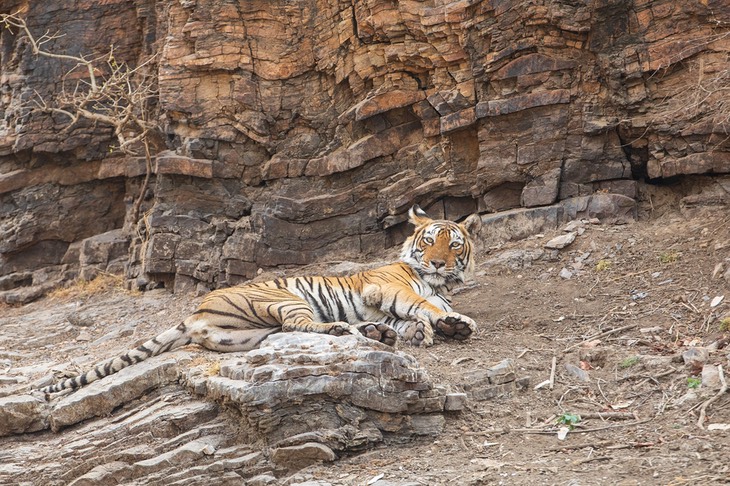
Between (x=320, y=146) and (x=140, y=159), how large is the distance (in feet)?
11.9

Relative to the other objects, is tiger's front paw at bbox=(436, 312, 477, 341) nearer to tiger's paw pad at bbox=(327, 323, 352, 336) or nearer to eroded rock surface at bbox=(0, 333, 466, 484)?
tiger's paw pad at bbox=(327, 323, 352, 336)

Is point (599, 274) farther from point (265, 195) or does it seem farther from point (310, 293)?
point (265, 195)

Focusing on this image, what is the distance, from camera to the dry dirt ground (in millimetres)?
→ 4988

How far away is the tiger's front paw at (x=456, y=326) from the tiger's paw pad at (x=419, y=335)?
121 millimetres

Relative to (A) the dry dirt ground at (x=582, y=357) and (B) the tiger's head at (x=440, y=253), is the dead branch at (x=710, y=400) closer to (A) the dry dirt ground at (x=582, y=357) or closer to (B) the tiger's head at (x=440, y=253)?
(A) the dry dirt ground at (x=582, y=357)

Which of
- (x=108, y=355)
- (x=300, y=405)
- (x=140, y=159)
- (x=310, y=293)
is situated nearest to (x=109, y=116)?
(x=140, y=159)

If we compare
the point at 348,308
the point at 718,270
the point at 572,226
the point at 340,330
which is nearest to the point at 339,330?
the point at 340,330

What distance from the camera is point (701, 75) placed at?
9.66m

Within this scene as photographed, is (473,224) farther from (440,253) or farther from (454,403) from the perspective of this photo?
(454,403)

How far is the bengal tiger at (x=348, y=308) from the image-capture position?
707 centimetres

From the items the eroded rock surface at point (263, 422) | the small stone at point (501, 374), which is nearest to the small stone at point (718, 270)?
the small stone at point (501, 374)

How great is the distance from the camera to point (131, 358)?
709 cm

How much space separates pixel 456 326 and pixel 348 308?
1167 mm

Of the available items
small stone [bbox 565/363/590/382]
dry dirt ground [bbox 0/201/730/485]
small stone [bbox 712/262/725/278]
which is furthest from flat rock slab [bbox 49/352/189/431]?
small stone [bbox 712/262/725/278]
